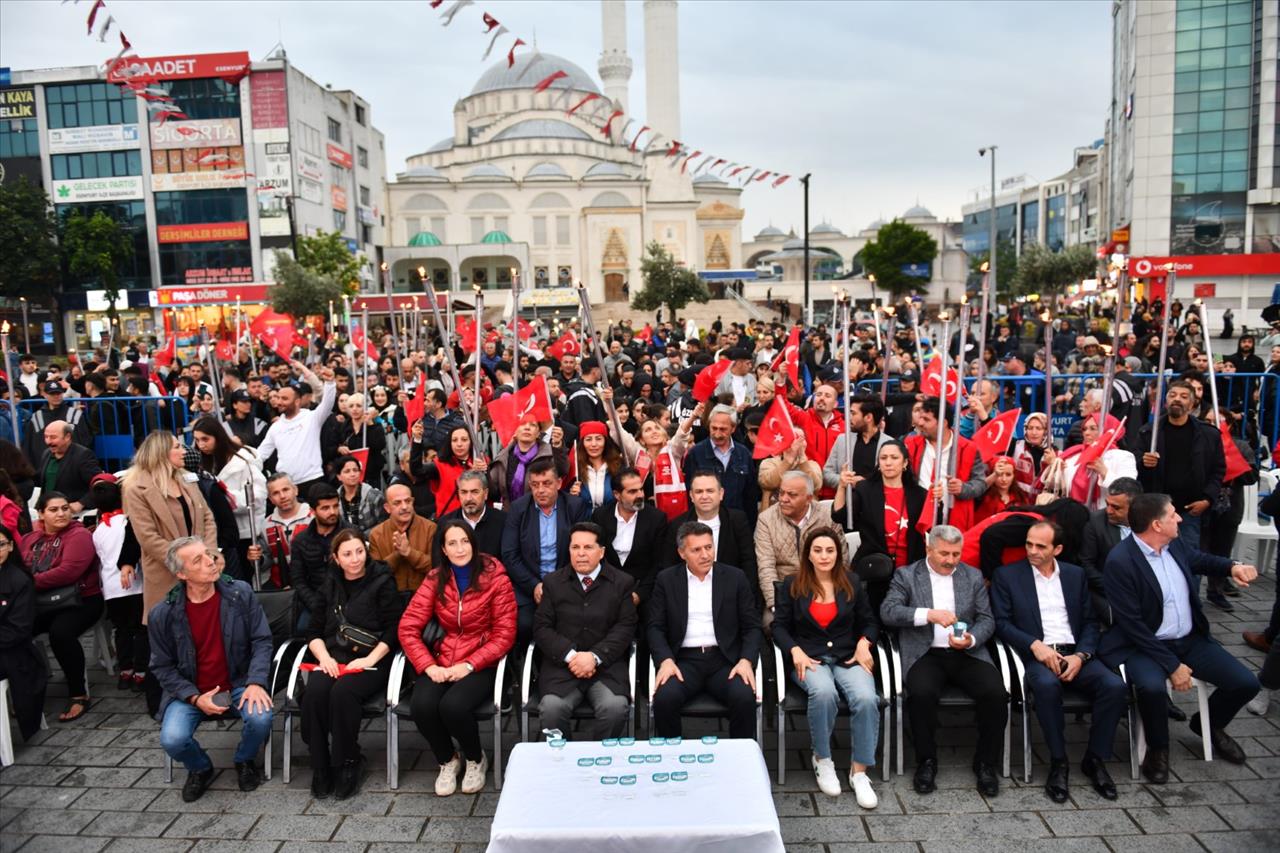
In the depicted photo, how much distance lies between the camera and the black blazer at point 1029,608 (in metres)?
5.41

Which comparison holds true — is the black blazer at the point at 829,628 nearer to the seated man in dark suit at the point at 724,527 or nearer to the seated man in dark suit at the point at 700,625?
the seated man in dark suit at the point at 700,625

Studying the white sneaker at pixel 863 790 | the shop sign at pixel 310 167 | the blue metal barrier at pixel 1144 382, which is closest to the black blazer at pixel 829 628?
the white sneaker at pixel 863 790

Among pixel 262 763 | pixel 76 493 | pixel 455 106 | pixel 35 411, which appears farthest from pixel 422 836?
pixel 455 106

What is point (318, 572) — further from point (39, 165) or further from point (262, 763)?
point (39, 165)

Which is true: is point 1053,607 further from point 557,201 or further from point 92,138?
point 557,201

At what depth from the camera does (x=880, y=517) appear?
6309 mm

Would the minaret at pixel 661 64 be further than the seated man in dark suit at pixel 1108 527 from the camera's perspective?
Yes

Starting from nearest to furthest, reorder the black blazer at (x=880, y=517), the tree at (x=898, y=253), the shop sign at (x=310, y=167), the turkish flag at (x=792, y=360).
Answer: the black blazer at (x=880, y=517) → the turkish flag at (x=792, y=360) → the shop sign at (x=310, y=167) → the tree at (x=898, y=253)

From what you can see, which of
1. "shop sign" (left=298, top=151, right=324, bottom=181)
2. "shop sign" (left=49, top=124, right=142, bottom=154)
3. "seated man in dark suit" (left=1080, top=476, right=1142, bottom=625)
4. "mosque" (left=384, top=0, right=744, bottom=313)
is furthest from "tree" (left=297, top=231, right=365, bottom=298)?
"seated man in dark suit" (left=1080, top=476, right=1142, bottom=625)

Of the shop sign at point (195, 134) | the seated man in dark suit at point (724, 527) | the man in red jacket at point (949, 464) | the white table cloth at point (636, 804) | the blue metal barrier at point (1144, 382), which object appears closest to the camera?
the white table cloth at point (636, 804)

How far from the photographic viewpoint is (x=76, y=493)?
7.78 metres

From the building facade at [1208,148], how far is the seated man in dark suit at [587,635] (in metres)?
47.5

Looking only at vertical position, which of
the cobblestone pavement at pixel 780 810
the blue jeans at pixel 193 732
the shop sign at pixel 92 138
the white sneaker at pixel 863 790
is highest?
the shop sign at pixel 92 138

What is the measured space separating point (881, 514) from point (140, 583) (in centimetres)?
A: 513
